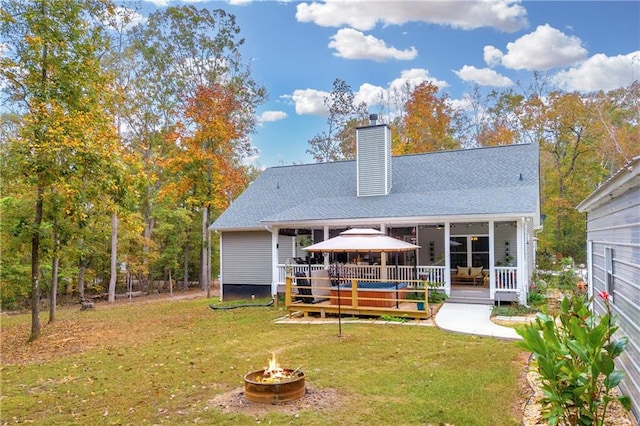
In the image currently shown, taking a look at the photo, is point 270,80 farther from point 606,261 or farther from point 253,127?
point 606,261

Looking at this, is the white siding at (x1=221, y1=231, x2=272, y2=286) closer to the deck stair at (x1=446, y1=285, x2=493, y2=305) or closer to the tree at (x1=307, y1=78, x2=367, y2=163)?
the deck stair at (x1=446, y1=285, x2=493, y2=305)

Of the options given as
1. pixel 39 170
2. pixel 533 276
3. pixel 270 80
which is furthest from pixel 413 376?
pixel 270 80

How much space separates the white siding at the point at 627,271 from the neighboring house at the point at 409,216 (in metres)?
6.12

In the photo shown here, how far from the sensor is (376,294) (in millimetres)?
11477

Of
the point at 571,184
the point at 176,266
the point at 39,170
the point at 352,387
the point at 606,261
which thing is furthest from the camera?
the point at 176,266

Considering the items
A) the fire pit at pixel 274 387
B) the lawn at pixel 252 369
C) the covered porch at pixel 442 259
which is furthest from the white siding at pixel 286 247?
the fire pit at pixel 274 387

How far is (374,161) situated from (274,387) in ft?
39.7

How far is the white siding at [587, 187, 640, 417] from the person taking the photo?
4344mm

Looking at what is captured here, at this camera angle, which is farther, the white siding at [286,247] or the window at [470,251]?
the white siding at [286,247]

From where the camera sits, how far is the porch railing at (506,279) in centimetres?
1219

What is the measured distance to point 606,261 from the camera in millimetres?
6426

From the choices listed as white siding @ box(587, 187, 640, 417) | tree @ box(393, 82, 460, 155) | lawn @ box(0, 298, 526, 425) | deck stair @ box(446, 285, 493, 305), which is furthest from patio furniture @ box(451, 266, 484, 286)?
tree @ box(393, 82, 460, 155)

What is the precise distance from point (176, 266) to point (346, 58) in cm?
1624

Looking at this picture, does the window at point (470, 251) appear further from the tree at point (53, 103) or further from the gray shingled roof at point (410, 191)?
the tree at point (53, 103)
